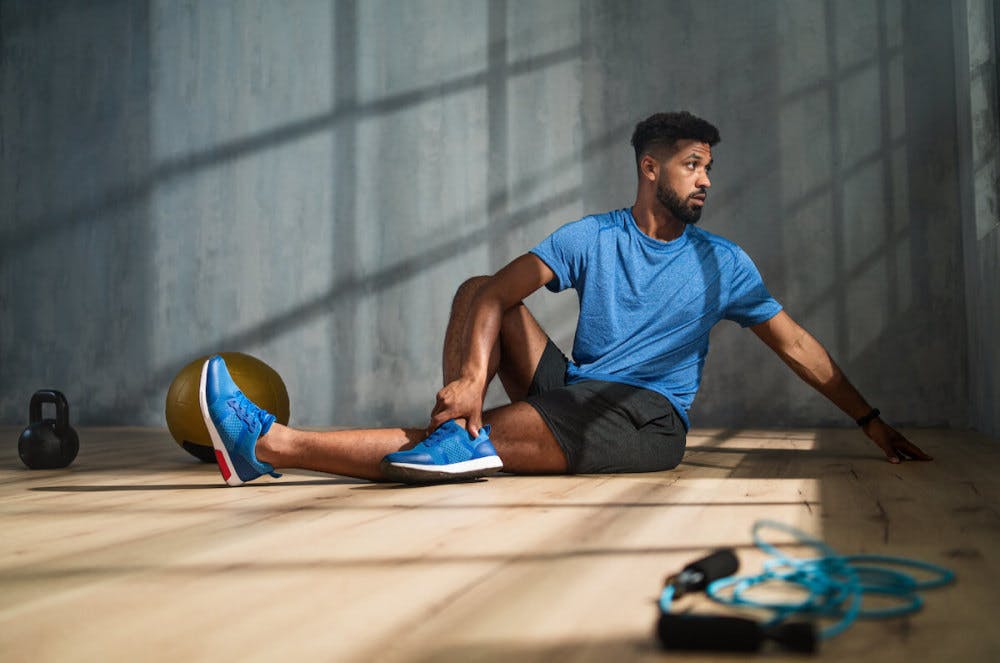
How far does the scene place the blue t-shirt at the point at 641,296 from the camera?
2.55 metres

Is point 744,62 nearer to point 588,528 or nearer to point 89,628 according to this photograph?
point 588,528

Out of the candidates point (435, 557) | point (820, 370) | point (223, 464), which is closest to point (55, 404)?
point (223, 464)

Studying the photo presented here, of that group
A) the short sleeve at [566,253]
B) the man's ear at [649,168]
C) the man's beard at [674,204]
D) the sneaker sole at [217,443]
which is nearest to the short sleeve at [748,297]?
the man's beard at [674,204]

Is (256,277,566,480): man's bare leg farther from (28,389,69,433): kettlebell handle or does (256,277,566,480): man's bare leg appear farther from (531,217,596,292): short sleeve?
(28,389,69,433): kettlebell handle

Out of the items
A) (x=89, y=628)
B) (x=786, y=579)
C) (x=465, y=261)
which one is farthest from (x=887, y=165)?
(x=89, y=628)

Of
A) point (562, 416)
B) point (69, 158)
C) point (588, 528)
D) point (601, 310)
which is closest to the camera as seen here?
point (588, 528)

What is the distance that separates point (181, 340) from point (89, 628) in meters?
4.65

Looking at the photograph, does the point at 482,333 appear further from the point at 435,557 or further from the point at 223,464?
the point at 435,557

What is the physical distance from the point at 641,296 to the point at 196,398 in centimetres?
149

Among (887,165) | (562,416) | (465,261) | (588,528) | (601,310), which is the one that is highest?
(887,165)

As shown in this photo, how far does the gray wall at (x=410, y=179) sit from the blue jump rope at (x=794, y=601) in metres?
3.57

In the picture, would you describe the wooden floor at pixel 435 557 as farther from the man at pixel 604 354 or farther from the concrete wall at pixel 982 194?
the concrete wall at pixel 982 194

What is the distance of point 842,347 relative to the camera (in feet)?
15.3

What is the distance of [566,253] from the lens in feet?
8.37
